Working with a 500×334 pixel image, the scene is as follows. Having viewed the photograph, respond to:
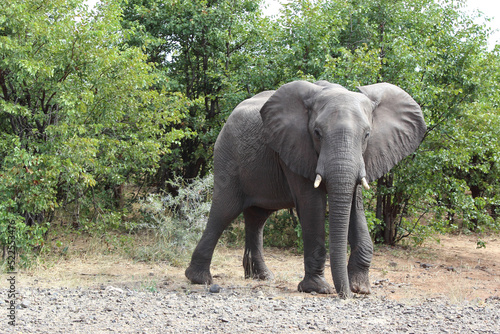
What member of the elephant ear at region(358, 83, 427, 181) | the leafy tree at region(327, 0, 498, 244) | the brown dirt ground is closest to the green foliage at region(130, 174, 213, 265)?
the brown dirt ground

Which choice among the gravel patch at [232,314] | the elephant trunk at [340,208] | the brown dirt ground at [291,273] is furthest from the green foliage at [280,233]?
the elephant trunk at [340,208]

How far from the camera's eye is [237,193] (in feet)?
25.5

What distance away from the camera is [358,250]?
6570 millimetres

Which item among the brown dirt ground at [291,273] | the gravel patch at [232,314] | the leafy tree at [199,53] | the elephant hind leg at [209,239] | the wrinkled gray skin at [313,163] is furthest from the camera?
the leafy tree at [199,53]

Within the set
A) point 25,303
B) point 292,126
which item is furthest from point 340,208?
point 25,303

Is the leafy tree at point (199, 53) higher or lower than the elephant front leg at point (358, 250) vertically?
higher

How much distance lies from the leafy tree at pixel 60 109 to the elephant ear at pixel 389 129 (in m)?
4.20

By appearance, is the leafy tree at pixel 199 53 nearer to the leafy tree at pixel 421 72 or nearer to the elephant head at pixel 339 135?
the leafy tree at pixel 421 72

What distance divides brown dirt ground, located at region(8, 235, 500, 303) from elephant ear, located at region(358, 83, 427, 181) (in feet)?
5.52

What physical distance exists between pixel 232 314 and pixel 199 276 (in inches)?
103

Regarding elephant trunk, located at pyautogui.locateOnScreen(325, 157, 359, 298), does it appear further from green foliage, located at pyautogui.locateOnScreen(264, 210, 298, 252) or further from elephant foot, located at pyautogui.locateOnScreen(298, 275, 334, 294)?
green foliage, located at pyautogui.locateOnScreen(264, 210, 298, 252)

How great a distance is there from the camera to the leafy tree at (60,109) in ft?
27.0

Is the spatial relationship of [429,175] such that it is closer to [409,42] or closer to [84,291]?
[409,42]

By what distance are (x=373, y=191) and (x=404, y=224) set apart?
1351mm
